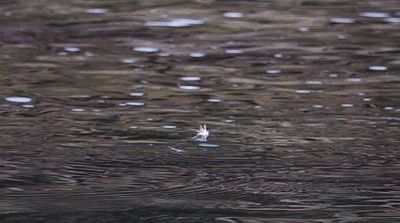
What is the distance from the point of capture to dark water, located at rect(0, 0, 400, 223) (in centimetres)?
265

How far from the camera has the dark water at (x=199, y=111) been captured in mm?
2652

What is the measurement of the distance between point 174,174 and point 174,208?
272 millimetres

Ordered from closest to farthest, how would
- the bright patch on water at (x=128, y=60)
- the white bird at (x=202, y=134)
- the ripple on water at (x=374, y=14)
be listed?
the white bird at (x=202, y=134), the bright patch on water at (x=128, y=60), the ripple on water at (x=374, y=14)

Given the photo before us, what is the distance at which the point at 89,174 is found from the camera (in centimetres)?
285

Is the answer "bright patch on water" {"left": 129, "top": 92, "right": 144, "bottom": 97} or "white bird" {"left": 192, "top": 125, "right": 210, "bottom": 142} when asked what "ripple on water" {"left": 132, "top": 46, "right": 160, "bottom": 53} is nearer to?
"bright patch on water" {"left": 129, "top": 92, "right": 144, "bottom": 97}

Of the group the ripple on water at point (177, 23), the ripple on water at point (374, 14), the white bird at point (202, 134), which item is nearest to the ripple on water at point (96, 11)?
the ripple on water at point (177, 23)

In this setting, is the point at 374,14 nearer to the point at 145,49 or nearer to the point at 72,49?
the point at 145,49

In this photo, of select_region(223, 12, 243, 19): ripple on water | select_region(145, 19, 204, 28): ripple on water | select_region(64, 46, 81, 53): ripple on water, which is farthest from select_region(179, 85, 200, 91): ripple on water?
select_region(223, 12, 243, 19): ripple on water

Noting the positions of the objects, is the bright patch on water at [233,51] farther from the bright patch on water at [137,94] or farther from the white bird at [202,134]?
the white bird at [202,134]

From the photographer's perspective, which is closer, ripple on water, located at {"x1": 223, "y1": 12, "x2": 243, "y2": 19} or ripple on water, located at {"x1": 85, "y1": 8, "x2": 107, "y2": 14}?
ripple on water, located at {"x1": 223, "y1": 12, "x2": 243, "y2": 19}

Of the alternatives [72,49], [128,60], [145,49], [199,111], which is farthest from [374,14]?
[199,111]

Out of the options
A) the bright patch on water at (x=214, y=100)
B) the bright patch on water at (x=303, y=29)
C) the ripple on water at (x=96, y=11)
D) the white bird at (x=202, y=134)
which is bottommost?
the bright patch on water at (x=214, y=100)

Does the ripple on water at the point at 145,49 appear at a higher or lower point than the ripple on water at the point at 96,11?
lower

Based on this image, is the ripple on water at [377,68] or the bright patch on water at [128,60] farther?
the bright patch on water at [128,60]
